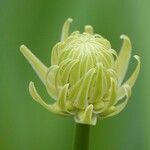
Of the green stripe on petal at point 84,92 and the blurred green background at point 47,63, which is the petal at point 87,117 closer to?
the green stripe on petal at point 84,92

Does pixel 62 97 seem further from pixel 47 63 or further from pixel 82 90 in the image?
pixel 47 63

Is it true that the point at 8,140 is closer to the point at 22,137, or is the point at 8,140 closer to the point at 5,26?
the point at 22,137

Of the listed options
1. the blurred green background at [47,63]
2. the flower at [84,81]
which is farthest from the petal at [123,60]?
the blurred green background at [47,63]

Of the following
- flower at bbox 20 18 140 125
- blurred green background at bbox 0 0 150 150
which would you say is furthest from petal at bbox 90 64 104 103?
blurred green background at bbox 0 0 150 150

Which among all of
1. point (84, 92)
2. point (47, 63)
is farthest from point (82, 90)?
point (47, 63)

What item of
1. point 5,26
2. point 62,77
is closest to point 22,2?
point 5,26

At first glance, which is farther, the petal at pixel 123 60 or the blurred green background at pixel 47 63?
the blurred green background at pixel 47 63
